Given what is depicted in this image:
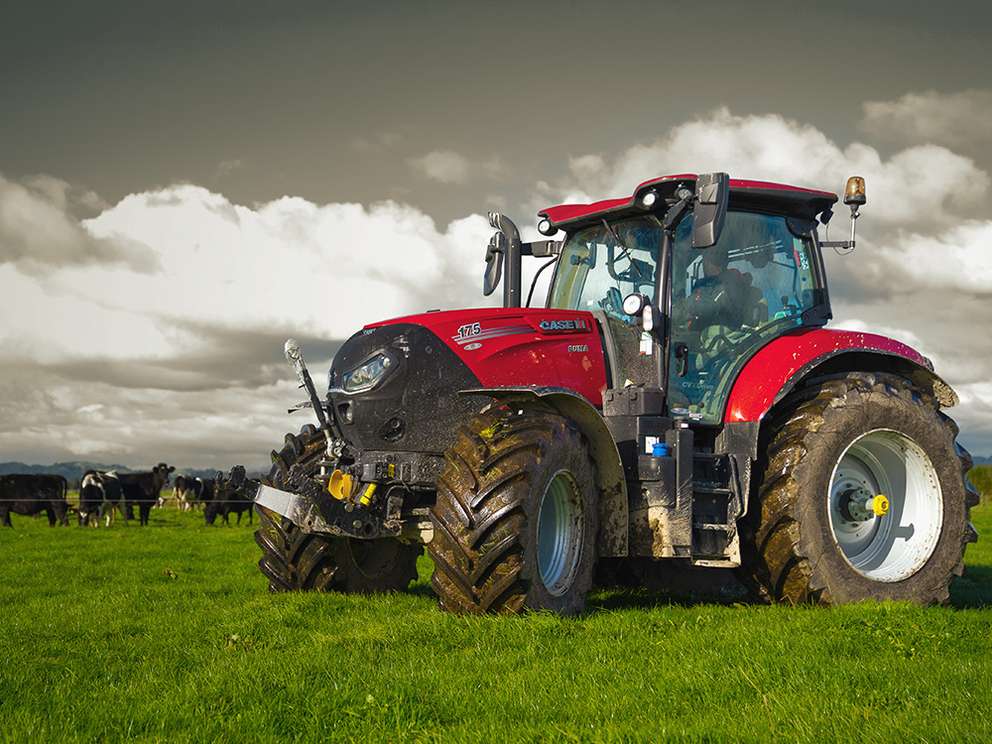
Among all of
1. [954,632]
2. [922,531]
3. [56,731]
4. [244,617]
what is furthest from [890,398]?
[56,731]

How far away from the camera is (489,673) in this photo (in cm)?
532

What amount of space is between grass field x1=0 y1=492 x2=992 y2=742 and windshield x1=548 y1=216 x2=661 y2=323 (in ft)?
8.37

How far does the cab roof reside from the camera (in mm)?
8164

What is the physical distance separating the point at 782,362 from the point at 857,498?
134cm

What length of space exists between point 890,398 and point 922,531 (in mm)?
1211

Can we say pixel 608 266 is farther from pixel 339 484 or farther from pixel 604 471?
pixel 339 484

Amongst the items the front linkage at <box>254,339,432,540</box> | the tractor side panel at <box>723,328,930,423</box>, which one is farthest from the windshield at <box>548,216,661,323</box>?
the front linkage at <box>254,339,432,540</box>

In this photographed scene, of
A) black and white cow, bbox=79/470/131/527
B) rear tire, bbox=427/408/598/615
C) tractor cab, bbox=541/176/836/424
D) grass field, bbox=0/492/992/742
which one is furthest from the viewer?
black and white cow, bbox=79/470/131/527

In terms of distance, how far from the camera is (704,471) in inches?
320

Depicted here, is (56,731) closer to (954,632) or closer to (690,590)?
(954,632)

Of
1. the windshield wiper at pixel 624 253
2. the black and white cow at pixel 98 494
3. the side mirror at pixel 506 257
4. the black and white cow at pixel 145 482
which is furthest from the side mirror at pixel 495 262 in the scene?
the black and white cow at pixel 145 482

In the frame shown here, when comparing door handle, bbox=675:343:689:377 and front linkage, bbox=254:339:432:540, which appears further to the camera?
door handle, bbox=675:343:689:377

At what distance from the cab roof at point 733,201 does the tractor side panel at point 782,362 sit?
1.15m

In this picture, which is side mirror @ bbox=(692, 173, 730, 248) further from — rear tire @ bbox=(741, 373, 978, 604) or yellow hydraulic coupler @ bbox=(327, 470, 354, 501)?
yellow hydraulic coupler @ bbox=(327, 470, 354, 501)
